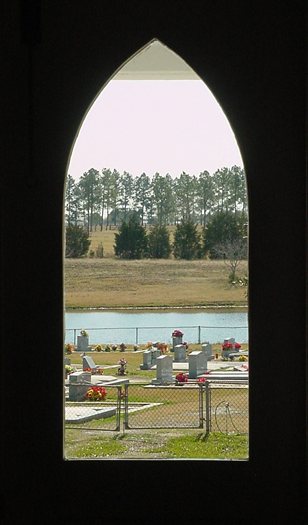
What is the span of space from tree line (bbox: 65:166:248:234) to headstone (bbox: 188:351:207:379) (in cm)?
33

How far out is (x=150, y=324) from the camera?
1.48m

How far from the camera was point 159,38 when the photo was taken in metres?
1.42

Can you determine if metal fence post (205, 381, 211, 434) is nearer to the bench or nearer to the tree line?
the bench

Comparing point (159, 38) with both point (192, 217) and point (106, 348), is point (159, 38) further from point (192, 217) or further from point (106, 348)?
point (106, 348)

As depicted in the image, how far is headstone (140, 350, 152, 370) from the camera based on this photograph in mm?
1465

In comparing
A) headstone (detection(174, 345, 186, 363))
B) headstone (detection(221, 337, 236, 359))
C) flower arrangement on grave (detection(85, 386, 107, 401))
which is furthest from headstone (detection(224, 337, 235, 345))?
flower arrangement on grave (detection(85, 386, 107, 401))

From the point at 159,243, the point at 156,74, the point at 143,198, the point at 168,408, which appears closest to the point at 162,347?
the point at 168,408

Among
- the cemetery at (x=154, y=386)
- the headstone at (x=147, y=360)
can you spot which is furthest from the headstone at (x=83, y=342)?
the headstone at (x=147, y=360)

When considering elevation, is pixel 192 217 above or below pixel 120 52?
below

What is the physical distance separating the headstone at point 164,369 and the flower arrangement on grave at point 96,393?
0.13 m

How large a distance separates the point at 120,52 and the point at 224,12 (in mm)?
264
